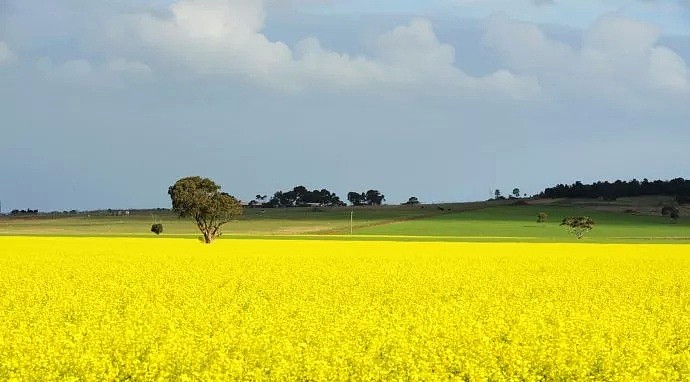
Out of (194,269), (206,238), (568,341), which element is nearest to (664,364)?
(568,341)

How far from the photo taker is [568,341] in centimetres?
1206

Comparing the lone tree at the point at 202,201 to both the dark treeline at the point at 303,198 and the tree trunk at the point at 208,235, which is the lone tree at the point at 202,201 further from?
the dark treeline at the point at 303,198

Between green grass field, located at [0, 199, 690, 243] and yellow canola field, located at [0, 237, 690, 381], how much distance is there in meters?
64.8

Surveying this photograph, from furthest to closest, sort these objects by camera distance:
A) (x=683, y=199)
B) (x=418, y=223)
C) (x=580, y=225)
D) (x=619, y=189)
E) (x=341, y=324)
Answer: (x=619, y=189)
(x=683, y=199)
(x=418, y=223)
(x=580, y=225)
(x=341, y=324)

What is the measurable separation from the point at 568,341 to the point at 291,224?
108 meters

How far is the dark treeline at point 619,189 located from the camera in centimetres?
15162

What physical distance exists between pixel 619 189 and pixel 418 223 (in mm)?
59712

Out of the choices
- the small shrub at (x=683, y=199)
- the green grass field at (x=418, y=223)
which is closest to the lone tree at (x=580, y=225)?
the green grass field at (x=418, y=223)

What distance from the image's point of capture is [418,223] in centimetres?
11375

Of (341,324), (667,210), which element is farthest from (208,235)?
(667,210)

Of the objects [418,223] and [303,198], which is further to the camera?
[303,198]

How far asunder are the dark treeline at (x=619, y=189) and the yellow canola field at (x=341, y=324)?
13269 centimetres

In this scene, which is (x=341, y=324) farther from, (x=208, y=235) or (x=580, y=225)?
(x=580, y=225)

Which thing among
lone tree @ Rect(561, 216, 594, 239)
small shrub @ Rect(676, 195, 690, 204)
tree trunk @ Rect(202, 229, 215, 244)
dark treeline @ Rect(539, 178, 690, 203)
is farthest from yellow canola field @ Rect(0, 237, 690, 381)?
dark treeline @ Rect(539, 178, 690, 203)
